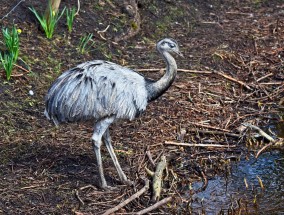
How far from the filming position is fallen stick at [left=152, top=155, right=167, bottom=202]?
7.47 meters

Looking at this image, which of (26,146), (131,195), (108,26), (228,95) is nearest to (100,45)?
(108,26)

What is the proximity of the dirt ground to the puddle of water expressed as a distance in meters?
0.13

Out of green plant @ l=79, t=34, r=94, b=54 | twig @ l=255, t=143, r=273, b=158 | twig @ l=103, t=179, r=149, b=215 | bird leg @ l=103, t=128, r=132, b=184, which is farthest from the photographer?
green plant @ l=79, t=34, r=94, b=54

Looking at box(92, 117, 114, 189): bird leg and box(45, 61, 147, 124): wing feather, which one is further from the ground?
box(45, 61, 147, 124): wing feather

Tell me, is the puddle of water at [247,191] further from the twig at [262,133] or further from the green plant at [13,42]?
the green plant at [13,42]

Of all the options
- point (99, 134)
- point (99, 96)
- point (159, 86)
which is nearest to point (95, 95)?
point (99, 96)

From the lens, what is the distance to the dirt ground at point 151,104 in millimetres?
7590

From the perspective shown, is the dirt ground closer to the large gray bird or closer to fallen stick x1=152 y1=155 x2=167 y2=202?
fallen stick x1=152 y1=155 x2=167 y2=202

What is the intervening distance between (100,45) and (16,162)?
3113mm

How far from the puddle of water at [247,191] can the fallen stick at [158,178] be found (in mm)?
380

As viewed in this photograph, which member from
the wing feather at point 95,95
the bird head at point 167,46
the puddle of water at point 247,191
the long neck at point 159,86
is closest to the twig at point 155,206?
the puddle of water at point 247,191

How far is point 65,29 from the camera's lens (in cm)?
1066

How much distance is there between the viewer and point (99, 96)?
24.5 feet

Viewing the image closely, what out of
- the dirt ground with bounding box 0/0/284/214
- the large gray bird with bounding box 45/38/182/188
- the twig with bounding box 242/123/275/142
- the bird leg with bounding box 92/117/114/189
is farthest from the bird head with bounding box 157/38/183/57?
the twig with bounding box 242/123/275/142
